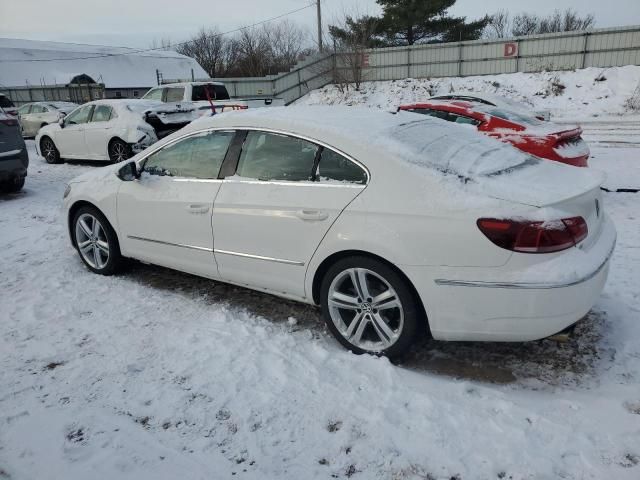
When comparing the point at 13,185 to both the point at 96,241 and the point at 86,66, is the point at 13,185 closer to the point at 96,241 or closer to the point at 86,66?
the point at 96,241

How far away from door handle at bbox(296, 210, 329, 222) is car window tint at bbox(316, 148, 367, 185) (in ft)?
0.76

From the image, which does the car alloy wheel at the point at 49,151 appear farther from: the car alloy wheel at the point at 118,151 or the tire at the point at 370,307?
the tire at the point at 370,307

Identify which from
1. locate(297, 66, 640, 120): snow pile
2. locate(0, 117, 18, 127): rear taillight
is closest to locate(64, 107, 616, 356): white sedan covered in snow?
locate(0, 117, 18, 127): rear taillight

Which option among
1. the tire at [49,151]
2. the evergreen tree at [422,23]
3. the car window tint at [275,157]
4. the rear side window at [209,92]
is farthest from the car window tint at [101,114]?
the evergreen tree at [422,23]

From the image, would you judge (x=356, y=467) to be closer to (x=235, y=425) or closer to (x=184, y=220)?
(x=235, y=425)

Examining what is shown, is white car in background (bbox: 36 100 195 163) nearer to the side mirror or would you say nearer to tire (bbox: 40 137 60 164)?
tire (bbox: 40 137 60 164)

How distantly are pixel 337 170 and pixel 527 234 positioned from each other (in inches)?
49.2

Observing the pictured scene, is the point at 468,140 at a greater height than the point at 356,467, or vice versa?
the point at 468,140

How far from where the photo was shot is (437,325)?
2.97m

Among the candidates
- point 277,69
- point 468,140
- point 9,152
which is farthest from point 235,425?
point 277,69

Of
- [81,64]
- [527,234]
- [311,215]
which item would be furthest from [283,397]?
[81,64]

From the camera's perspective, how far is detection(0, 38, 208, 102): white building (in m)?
47.6

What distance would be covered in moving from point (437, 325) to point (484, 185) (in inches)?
34.0

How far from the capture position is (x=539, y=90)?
24.5 m
